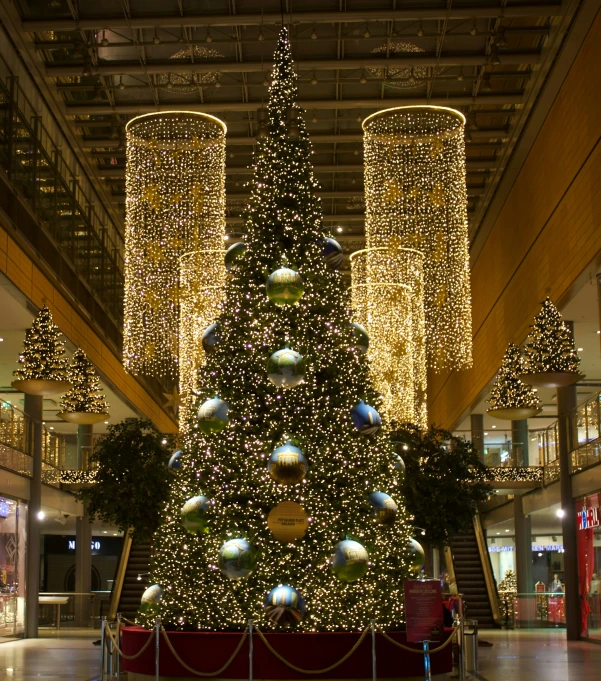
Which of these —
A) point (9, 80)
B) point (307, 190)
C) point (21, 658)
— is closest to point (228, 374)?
point (307, 190)

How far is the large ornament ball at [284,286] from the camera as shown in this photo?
9805 mm

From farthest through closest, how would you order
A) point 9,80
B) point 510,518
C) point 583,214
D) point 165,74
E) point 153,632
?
point 510,518
point 165,74
point 9,80
point 583,214
point 153,632

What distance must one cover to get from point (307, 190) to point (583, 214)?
862 centimetres

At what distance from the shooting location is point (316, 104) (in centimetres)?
2241

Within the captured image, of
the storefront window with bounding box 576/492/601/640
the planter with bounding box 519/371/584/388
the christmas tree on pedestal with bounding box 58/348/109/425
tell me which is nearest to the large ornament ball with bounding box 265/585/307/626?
the planter with bounding box 519/371/584/388

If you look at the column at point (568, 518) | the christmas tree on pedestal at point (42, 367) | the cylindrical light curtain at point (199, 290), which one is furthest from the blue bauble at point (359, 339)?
the column at point (568, 518)

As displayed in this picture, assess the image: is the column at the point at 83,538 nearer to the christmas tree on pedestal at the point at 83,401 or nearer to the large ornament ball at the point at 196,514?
the christmas tree on pedestal at the point at 83,401

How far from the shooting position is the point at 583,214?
1794cm

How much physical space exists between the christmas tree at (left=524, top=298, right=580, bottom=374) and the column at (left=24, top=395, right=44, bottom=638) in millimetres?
9811

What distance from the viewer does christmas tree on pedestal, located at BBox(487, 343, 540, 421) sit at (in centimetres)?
2241

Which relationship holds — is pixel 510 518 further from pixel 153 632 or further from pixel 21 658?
pixel 153 632

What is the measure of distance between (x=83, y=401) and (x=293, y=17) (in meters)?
8.61

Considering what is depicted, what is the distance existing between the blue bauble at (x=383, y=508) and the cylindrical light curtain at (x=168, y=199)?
8.24 meters

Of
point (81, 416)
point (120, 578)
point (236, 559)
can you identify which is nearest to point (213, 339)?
point (236, 559)
